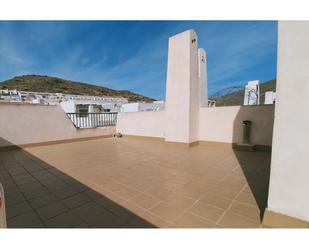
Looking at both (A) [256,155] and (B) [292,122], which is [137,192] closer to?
(B) [292,122]

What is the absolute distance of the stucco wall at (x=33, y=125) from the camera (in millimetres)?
5020

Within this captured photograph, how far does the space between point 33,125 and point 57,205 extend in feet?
16.7

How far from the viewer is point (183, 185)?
237cm

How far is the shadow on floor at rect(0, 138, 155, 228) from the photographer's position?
4.95ft

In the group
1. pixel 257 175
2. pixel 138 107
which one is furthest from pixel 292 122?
pixel 138 107

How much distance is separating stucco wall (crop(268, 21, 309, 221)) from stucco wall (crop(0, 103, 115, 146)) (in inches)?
276

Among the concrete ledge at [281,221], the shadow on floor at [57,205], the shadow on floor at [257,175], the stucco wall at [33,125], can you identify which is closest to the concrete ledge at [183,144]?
the shadow on floor at [257,175]

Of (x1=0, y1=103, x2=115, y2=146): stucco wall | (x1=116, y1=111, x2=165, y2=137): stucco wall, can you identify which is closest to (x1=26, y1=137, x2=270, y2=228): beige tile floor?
(x1=0, y1=103, x2=115, y2=146): stucco wall

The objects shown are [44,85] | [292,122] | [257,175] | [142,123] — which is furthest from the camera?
[44,85]

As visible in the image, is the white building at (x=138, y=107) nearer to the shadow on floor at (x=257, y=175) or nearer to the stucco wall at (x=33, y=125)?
the stucco wall at (x=33, y=125)

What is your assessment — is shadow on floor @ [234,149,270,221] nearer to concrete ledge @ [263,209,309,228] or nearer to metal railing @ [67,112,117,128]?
concrete ledge @ [263,209,309,228]

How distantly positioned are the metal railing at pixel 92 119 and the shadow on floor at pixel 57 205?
14.6 ft
